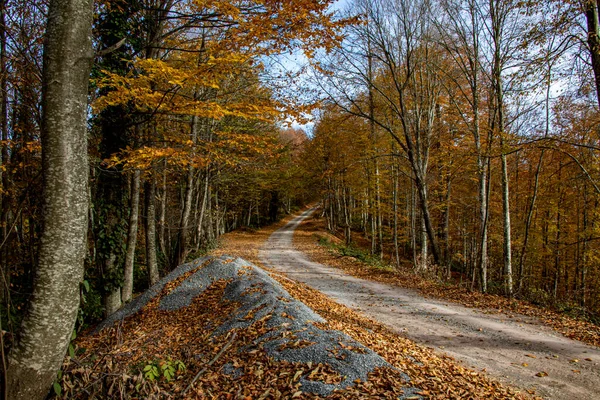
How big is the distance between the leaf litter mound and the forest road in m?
2.17

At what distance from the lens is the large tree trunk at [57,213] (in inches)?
114

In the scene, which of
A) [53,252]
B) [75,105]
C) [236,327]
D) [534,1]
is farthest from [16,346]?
[534,1]

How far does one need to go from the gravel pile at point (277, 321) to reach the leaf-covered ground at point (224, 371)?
0.10 meters

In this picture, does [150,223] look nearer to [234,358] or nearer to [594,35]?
[234,358]

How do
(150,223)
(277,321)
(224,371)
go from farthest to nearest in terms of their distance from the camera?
(150,223)
(277,321)
(224,371)

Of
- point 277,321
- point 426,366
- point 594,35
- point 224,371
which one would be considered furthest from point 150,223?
point 594,35

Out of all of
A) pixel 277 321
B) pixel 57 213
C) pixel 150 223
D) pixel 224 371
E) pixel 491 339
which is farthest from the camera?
pixel 150 223

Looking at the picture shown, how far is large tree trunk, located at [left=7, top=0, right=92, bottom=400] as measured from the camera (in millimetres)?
2895

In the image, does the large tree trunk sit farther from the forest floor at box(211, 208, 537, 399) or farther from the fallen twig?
the forest floor at box(211, 208, 537, 399)

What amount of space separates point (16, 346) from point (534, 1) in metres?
9.42

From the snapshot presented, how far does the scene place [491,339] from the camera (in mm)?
5855

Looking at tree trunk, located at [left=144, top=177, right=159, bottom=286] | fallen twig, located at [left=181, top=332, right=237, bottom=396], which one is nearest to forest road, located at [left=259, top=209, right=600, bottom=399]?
fallen twig, located at [left=181, top=332, right=237, bottom=396]

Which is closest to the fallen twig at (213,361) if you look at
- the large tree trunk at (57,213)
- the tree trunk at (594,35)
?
the large tree trunk at (57,213)

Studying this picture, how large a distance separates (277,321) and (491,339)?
3.95 meters
